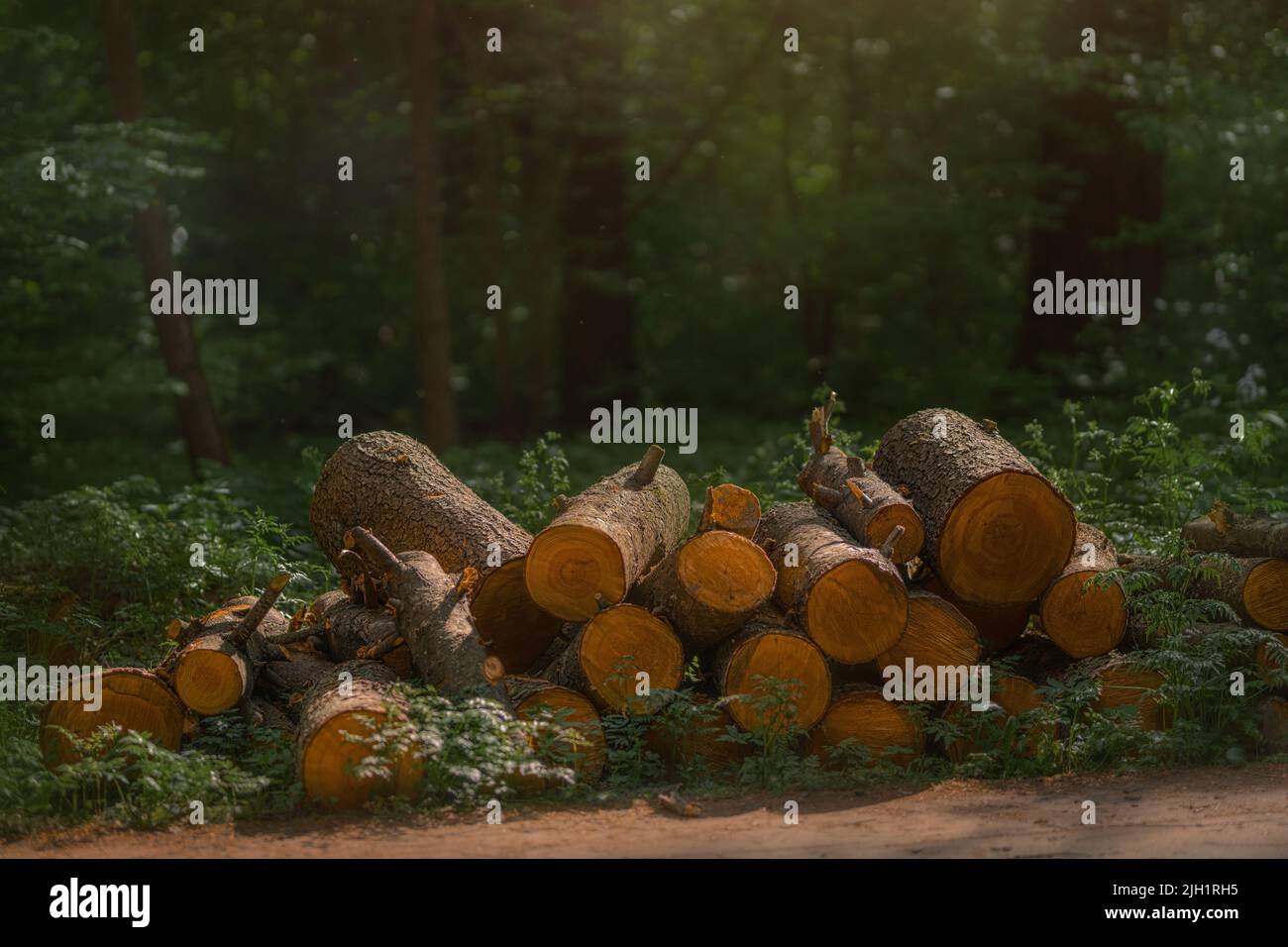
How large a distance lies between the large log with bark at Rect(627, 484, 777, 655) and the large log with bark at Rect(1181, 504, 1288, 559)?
2.82m

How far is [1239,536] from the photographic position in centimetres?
A: 838

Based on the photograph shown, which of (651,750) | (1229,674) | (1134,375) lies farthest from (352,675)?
(1134,375)

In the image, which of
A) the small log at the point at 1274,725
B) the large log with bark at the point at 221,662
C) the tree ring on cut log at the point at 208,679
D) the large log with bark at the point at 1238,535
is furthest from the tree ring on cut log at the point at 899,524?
the tree ring on cut log at the point at 208,679

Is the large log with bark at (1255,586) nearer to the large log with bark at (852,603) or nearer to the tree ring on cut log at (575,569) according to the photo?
the large log with bark at (852,603)

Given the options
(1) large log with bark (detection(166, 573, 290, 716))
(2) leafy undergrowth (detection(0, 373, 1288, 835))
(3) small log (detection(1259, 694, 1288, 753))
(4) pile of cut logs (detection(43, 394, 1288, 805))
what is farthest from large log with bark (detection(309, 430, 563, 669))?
(3) small log (detection(1259, 694, 1288, 753))

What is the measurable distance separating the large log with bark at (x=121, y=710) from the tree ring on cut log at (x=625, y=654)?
2215 mm

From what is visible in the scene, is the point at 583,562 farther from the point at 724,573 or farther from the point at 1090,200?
the point at 1090,200

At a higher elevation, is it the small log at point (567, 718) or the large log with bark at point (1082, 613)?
Answer: the large log with bark at point (1082, 613)

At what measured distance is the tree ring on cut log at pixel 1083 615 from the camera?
8.05m

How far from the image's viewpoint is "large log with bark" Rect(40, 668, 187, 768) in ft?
24.4

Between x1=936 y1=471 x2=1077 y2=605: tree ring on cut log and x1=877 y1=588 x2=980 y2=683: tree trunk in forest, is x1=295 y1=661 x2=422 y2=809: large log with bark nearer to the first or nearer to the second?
x1=877 y1=588 x2=980 y2=683: tree trunk in forest

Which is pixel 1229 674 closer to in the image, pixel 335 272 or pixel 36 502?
pixel 36 502

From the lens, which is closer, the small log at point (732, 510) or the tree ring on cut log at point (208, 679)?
the tree ring on cut log at point (208, 679)

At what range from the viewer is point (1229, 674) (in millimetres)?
7676
